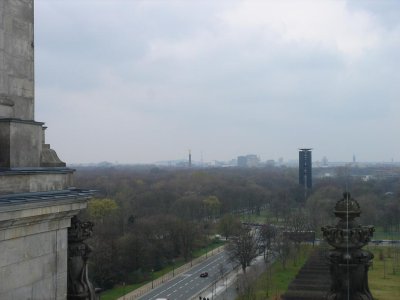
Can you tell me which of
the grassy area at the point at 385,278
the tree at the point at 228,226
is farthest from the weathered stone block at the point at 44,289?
the tree at the point at 228,226

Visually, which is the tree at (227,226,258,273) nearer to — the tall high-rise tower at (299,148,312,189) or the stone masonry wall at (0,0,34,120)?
the stone masonry wall at (0,0,34,120)

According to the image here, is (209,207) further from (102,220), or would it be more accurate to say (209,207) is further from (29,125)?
(29,125)

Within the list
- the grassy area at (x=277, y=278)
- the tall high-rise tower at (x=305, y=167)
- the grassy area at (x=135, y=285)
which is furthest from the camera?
the tall high-rise tower at (x=305, y=167)

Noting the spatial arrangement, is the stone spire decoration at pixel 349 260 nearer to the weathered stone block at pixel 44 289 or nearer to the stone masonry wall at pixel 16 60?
the weathered stone block at pixel 44 289

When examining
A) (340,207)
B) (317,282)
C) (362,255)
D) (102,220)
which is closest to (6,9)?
(340,207)

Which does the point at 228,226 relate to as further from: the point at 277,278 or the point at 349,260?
the point at 349,260
